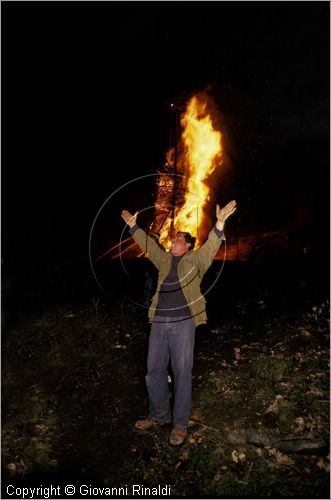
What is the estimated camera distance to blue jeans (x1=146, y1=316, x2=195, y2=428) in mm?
5336

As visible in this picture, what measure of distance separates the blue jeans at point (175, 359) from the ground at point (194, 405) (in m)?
0.65

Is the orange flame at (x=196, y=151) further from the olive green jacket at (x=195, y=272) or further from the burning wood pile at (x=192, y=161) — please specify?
the olive green jacket at (x=195, y=272)

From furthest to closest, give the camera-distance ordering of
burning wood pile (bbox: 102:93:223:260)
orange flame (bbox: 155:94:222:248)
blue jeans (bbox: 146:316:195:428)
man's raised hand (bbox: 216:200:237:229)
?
1. orange flame (bbox: 155:94:222:248)
2. burning wood pile (bbox: 102:93:223:260)
3. blue jeans (bbox: 146:316:195:428)
4. man's raised hand (bbox: 216:200:237:229)

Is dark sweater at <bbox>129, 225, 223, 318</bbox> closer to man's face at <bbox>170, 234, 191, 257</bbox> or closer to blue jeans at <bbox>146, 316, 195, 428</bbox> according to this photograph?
blue jeans at <bbox>146, 316, 195, 428</bbox>

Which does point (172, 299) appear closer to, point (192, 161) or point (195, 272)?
point (195, 272)

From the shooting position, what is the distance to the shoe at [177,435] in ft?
17.6

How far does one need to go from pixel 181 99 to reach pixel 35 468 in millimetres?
13195

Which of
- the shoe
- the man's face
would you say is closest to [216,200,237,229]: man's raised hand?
the man's face

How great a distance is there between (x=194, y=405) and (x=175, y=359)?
155 centimetres

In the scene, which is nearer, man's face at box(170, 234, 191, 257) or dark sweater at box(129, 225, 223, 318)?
dark sweater at box(129, 225, 223, 318)

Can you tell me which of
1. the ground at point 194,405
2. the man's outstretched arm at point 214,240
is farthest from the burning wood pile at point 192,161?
the man's outstretched arm at point 214,240

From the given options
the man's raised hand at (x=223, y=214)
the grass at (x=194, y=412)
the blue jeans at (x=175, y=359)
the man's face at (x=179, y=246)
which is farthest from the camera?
the man's face at (x=179, y=246)

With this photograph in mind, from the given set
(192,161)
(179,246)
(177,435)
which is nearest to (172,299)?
(179,246)

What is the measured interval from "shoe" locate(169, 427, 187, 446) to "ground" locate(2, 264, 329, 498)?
0.12m
